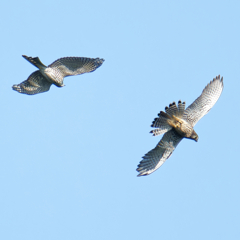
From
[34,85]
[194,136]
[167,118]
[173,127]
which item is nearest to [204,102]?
[194,136]

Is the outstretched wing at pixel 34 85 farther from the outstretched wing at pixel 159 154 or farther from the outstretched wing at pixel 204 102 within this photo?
the outstretched wing at pixel 204 102

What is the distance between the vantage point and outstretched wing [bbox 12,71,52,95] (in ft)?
49.4

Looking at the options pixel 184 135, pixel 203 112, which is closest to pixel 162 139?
pixel 184 135

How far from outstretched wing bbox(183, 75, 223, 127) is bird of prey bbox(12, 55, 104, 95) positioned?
3.21 m

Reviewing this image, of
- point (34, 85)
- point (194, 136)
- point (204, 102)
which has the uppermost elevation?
point (204, 102)

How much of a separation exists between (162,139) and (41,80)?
4.14 metres

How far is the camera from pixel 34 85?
15.2 metres

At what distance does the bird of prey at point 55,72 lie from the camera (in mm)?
14945

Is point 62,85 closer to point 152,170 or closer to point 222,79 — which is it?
point 152,170

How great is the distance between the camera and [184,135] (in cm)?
1492

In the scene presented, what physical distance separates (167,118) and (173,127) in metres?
0.41

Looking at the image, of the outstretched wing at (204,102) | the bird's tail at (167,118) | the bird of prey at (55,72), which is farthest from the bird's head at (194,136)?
the bird of prey at (55,72)

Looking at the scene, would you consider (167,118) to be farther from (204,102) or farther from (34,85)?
(34,85)

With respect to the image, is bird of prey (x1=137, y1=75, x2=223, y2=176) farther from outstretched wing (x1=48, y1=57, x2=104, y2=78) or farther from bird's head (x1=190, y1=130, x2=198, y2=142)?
outstretched wing (x1=48, y1=57, x2=104, y2=78)
